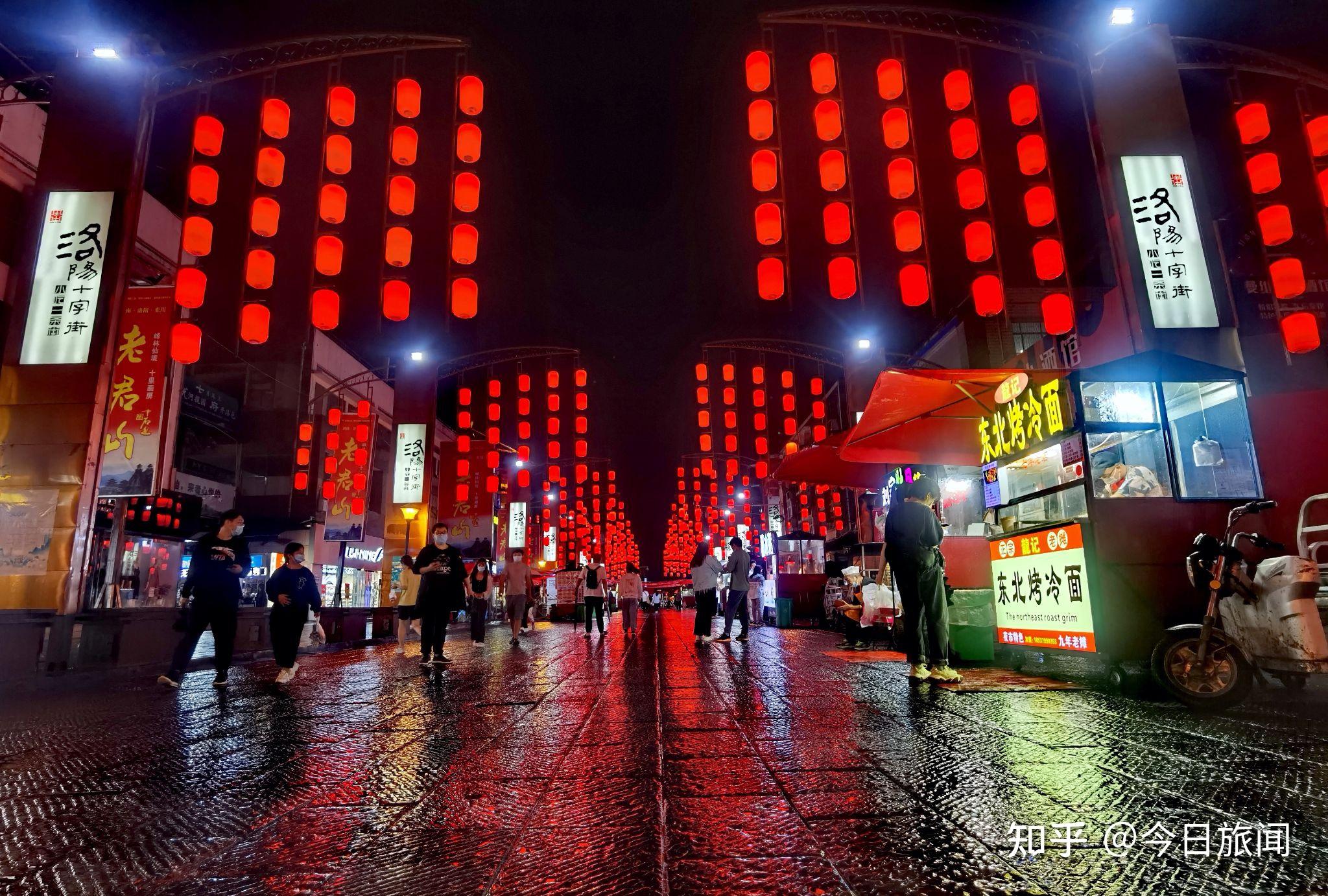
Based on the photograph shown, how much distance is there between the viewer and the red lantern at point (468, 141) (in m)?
11.2

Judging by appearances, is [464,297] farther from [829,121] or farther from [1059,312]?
[1059,312]

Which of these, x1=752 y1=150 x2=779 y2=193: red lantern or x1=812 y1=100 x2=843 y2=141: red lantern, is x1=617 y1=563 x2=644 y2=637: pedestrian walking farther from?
x1=812 y1=100 x2=843 y2=141: red lantern

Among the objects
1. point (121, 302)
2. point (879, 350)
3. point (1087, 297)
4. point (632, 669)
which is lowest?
point (632, 669)

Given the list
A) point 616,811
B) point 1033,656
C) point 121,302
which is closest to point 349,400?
point 121,302

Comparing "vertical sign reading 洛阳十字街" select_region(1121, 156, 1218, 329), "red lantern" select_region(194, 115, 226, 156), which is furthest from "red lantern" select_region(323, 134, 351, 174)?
"vertical sign reading 洛阳十字街" select_region(1121, 156, 1218, 329)

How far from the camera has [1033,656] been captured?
8008mm

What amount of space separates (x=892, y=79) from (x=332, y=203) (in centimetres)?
873

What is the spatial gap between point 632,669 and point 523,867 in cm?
643

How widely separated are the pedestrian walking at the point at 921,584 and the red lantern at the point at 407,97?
9.68m

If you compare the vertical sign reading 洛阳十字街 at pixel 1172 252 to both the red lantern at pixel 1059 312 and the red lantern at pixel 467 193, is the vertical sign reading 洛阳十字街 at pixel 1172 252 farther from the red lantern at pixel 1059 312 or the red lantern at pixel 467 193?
the red lantern at pixel 467 193

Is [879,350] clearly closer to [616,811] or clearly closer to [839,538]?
[839,538]

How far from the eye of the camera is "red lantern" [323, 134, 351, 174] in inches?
423

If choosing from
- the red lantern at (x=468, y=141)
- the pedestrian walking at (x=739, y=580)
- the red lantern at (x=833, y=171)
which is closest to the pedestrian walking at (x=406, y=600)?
the pedestrian walking at (x=739, y=580)

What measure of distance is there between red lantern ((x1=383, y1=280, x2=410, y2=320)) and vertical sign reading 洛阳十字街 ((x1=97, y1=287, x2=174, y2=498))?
309 centimetres
